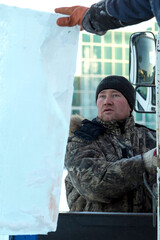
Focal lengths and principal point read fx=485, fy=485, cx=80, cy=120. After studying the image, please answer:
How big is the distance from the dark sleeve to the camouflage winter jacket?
1.07 m

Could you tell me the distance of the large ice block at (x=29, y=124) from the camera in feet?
6.15

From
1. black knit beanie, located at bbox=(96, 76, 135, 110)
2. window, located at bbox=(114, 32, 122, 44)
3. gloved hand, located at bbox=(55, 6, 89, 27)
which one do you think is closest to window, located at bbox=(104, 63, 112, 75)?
window, located at bbox=(114, 32, 122, 44)

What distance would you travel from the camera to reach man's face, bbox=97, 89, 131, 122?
3.64 meters

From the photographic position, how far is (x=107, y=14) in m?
1.95

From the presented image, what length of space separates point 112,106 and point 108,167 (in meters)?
0.75

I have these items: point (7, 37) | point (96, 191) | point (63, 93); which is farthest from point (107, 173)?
point (7, 37)

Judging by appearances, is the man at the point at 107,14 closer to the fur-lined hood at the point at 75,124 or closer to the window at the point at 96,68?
the fur-lined hood at the point at 75,124

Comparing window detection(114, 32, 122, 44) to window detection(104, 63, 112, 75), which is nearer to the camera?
window detection(114, 32, 122, 44)

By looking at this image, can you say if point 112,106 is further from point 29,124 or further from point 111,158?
point 29,124

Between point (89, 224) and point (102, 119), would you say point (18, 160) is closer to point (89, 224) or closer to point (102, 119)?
point (89, 224)

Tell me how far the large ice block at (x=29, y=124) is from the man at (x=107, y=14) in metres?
0.14

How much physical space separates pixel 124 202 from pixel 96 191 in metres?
0.25

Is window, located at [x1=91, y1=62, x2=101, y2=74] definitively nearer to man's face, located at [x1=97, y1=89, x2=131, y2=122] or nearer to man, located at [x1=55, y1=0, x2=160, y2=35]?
man's face, located at [x1=97, y1=89, x2=131, y2=122]

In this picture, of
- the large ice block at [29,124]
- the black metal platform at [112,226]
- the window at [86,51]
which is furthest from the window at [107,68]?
the large ice block at [29,124]
